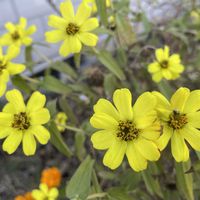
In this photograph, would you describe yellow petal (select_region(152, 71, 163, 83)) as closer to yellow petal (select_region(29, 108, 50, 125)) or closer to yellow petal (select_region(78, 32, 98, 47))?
yellow petal (select_region(78, 32, 98, 47))

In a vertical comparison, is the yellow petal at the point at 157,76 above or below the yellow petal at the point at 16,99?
above

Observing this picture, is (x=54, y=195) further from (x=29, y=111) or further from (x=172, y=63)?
(x=172, y=63)

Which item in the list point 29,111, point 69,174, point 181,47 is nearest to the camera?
point 29,111

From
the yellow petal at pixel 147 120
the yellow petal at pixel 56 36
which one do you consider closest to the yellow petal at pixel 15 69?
the yellow petal at pixel 56 36

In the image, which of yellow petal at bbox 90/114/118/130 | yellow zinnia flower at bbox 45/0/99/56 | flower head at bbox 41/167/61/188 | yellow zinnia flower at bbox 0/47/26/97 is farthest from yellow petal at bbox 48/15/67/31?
flower head at bbox 41/167/61/188

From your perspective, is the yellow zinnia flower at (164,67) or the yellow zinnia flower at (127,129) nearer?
the yellow zinnia flower at (127,129)

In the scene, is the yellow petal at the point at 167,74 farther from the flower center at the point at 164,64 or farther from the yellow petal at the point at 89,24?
the yellow petal at the point at 89,24

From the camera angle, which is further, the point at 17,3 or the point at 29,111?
the point at 17,3

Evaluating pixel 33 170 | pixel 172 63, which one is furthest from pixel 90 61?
pixel 172 63
